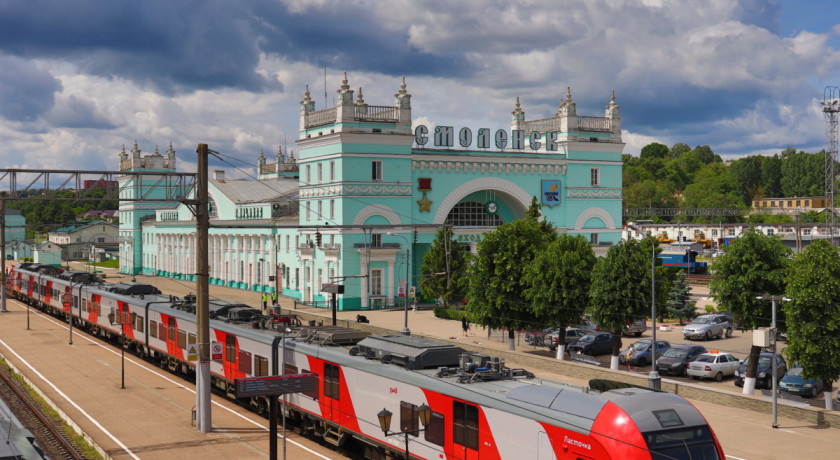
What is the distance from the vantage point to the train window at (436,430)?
64.6 ft

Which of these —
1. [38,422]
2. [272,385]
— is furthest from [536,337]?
[272,385]

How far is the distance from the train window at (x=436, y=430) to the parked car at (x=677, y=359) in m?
23.3

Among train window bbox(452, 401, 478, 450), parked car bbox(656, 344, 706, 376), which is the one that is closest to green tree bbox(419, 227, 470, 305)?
parked car bbox(656, 344, 706, 376)

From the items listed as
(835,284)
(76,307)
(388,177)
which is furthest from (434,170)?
(835,284)

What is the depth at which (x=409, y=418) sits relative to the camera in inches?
811

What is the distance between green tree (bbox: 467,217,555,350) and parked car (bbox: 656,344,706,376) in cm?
696

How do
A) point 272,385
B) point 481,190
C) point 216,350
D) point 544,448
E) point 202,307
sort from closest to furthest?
point 544,448, point 272,385, point 202,307, point 216,350, point 481,190

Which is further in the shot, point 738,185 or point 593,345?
point 738,185

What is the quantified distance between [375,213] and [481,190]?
1042 cm

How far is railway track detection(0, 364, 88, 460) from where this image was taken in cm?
2545

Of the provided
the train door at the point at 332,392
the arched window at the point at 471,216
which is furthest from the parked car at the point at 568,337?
the train door at the point at 332,392

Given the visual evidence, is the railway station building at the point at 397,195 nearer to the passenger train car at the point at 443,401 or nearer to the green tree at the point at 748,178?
the passenger train car at the point at 443,401

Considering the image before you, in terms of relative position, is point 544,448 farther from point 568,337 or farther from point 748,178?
point 748,178

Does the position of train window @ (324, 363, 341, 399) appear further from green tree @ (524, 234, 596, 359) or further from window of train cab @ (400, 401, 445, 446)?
green tree @ (524, 234, 596, 359)
